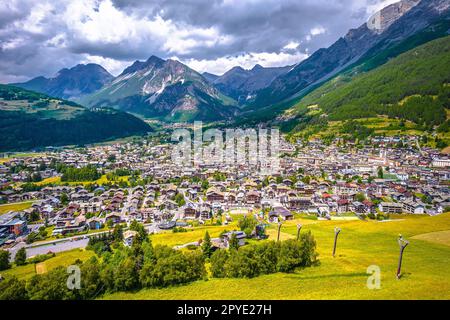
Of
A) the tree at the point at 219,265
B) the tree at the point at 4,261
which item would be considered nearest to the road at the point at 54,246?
the tree at the point at 4,261

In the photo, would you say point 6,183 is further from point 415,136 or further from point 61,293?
point 415,136

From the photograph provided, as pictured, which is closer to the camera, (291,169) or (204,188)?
(204,188)

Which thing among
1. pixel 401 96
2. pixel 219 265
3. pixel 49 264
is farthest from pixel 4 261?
pixel 401 96

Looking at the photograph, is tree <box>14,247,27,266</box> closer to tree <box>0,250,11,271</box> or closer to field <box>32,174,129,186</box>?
tree <box>0,250,11,271</box>

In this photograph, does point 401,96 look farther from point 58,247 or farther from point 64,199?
point 58,247

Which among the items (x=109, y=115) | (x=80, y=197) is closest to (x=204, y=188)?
(x=80, y=197)

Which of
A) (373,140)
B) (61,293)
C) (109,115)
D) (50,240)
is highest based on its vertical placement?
(109,115)

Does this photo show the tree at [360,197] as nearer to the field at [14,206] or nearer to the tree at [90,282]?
the tree at [90,282]
